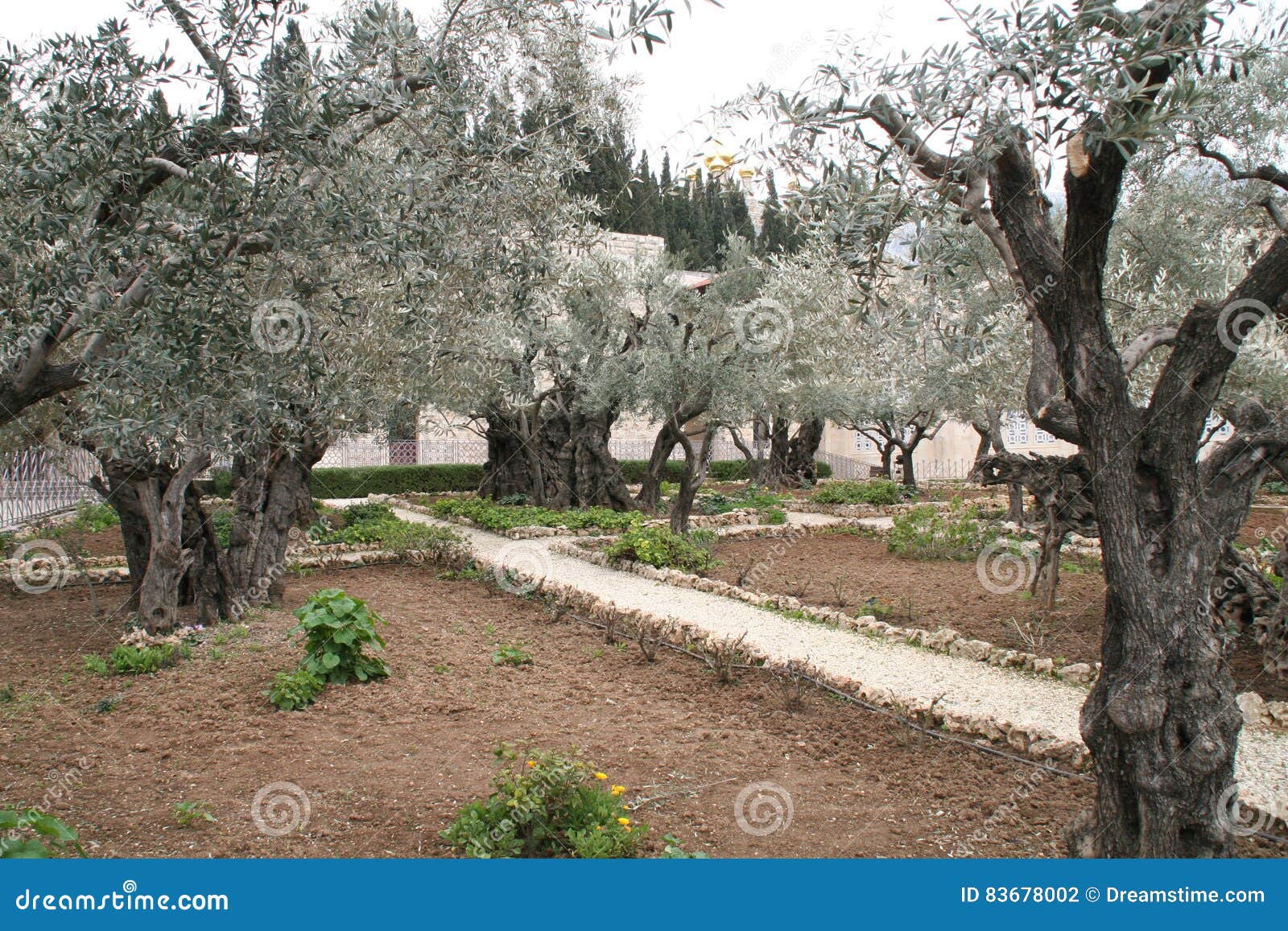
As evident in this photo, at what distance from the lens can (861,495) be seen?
19484 millimetres

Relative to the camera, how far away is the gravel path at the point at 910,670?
496 cm

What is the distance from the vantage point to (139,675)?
272 inches

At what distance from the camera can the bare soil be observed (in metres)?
4.10

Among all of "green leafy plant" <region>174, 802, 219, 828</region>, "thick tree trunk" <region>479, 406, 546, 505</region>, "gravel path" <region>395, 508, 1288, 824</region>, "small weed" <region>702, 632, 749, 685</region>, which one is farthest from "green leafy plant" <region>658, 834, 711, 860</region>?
"thick tree trunk" <region>479, 406, 546, 505</region>

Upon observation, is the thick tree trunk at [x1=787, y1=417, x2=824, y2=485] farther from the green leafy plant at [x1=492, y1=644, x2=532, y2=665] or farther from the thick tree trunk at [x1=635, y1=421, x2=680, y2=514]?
the green leafy plant at [x1=492, y1=644, x2=532, y2=665]

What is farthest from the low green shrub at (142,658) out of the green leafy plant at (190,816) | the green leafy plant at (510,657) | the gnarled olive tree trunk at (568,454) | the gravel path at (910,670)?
the gnarled olive tree trunk at (568,454)

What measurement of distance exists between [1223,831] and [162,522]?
7.43 metres

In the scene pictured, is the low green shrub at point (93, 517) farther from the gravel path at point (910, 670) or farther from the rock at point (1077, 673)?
the rock at point (1077, 673)

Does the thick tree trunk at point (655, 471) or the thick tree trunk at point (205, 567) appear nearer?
the thick tree trunk at point (205, 567)

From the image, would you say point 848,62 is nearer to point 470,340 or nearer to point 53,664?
point 470,340

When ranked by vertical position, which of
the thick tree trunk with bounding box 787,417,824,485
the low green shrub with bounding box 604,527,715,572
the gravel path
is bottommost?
the gravel path

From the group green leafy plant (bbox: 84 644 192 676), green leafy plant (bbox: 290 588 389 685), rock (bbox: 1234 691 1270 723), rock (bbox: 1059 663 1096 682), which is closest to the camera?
rock (bbox: 1234 691 1270 723)

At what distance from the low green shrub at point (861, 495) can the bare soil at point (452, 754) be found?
40.3ft

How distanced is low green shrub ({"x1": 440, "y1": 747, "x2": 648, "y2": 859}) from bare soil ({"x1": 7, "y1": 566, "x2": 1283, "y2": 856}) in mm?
211
